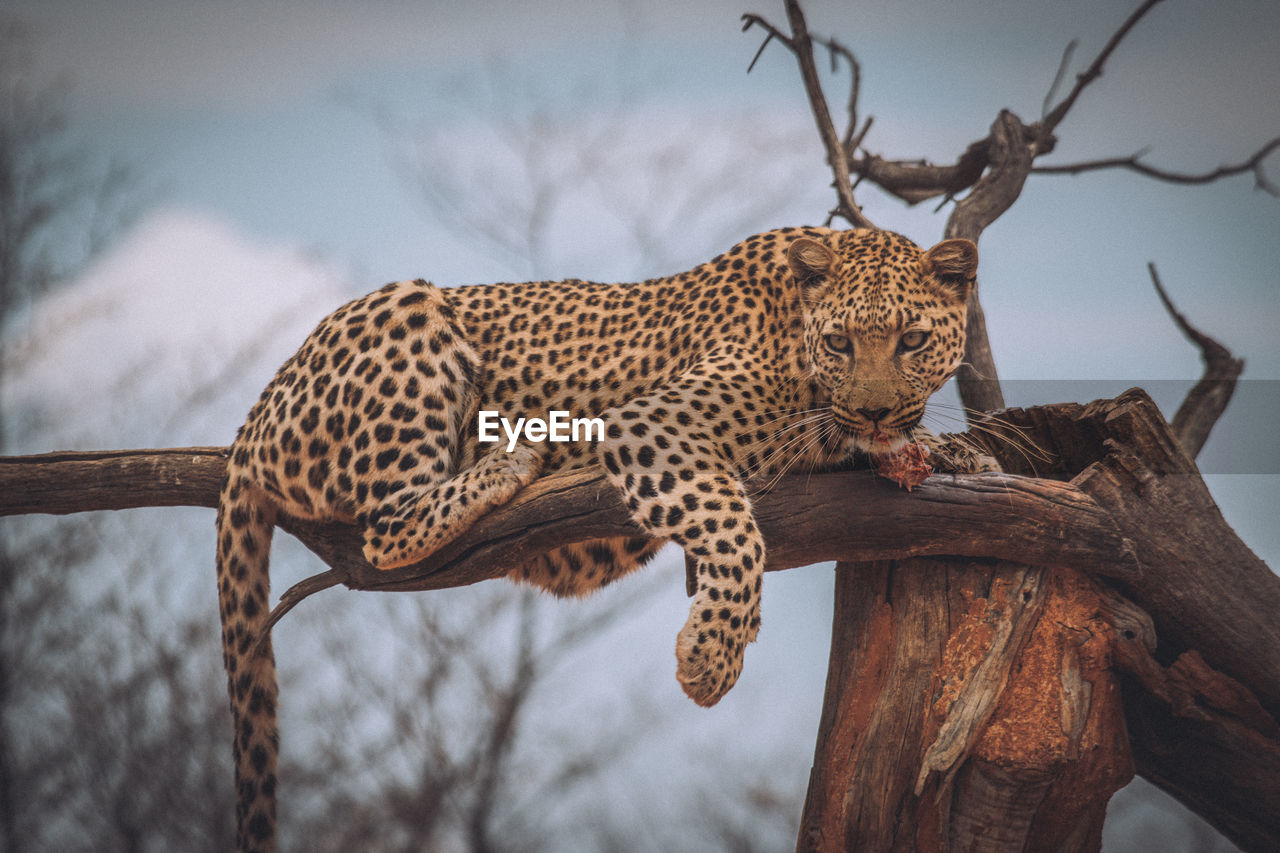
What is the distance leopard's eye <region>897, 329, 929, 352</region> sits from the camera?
4457 millimetres

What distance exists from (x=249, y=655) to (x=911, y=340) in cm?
300

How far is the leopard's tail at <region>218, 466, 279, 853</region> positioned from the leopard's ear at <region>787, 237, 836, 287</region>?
254 cm

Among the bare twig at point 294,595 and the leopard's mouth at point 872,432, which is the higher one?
the leopard's mouth at point 872,432

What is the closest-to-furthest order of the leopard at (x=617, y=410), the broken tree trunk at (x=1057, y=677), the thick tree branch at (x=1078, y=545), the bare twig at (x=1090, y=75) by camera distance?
the leopard at (x=617, y=410) < the thick tree branch at (x=1078, y=545) < the broken tree trunk at (x=1057, y=677) < the bare twig at (x=1090, y=75)

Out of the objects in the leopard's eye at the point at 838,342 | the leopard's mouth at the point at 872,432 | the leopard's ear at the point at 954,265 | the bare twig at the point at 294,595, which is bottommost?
the bare twig at the point at 294,595

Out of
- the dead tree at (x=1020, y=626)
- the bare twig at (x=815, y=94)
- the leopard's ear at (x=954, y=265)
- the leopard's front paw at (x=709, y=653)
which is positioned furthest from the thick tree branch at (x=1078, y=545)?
the bare twig at (x=815, y=94)

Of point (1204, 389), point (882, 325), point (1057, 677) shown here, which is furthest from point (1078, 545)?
point (1204, 389)

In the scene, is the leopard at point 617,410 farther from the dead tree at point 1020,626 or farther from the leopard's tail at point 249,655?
the dead tree at point 1020,626

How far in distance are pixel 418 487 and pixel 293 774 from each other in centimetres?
535

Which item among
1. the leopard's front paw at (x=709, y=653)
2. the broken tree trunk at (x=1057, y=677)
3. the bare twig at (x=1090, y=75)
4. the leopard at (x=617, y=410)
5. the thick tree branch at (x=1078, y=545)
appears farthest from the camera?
the bare twig at (x=1090, y=75)

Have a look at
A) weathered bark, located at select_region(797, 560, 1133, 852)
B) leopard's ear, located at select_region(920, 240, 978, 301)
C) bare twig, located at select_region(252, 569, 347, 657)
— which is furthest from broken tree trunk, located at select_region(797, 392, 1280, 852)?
bare twig, located at select_region(252, 569, 347, 657)

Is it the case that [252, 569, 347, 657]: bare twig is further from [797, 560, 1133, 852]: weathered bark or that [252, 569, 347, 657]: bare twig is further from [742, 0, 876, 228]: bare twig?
[742, 0, 876, 228]: bare twig

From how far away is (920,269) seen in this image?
183 inches

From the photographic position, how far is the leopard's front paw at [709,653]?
399 cm
